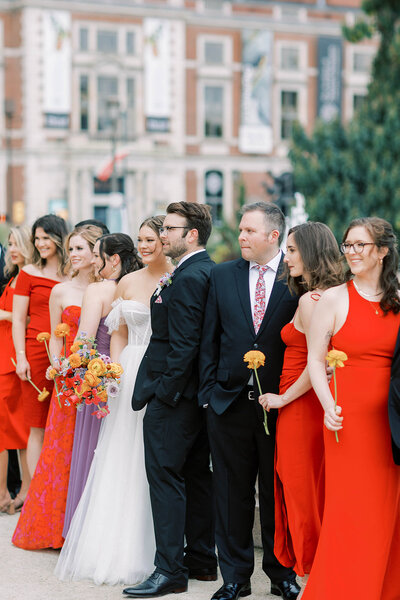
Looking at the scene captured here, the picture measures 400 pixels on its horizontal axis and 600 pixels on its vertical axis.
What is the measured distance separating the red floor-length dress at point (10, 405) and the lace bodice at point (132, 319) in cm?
156

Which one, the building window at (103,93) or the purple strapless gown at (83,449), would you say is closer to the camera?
the purple strapless gown at (83,449)

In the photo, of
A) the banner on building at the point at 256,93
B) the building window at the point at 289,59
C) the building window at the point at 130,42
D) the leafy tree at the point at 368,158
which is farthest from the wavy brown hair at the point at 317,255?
the building window at the point at 289,59

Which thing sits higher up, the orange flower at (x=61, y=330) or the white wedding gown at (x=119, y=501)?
the orange flower at (x=61, y=330)

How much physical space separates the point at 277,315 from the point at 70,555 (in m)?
1.85

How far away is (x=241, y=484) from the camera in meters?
4.60

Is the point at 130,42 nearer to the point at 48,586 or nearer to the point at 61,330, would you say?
the point at 61,330

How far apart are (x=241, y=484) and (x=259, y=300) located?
965 mm

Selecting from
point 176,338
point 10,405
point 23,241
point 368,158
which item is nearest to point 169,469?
point 176,338

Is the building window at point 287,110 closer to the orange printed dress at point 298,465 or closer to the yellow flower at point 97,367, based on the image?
the yellow flower at point 97,367

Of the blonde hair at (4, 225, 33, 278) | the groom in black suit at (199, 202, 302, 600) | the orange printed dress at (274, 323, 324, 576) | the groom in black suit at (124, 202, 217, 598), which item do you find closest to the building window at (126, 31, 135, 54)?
the blonde hair at (4, 225, 33, 278)

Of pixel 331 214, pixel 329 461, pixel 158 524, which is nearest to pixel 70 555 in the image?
pixel 158 524

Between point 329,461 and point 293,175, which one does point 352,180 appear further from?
point 329,461

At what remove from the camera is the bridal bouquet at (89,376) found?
4887mm

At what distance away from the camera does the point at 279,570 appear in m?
4.62
